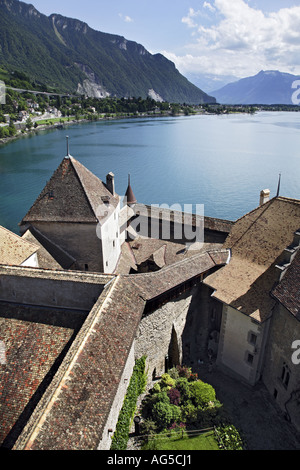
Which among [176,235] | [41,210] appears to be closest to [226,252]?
[176,235]

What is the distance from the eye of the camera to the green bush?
45.7 feet

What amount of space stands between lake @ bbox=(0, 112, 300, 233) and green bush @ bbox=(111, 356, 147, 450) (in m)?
33.0

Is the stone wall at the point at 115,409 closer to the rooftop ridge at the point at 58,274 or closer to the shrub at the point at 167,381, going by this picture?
the shrub at the point at 167,381

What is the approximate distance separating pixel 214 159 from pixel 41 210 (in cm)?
6695

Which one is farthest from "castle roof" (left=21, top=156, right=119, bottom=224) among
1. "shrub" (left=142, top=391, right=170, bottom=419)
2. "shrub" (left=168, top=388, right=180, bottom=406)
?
"shrub" (left=168, top=388, right=180, bottom=406)

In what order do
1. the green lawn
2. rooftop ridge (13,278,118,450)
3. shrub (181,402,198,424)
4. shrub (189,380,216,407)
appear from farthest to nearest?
shrub (189,380,216,407) → shrub (181,402,198,424) → the green lawn → rooftop ridge (13,278,118,450)

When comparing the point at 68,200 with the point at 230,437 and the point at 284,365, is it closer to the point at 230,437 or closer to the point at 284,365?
the point at 284,365

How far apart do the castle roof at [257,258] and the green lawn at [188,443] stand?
6.47 metres

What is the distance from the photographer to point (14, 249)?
19.3 meters

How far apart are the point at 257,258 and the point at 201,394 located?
8690 mm

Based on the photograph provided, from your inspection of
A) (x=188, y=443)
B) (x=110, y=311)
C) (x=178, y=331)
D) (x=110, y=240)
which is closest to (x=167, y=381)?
(x=178, y=331)

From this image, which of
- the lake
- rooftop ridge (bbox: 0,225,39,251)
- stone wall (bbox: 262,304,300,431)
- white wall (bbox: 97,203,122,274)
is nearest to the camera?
stone wall (bbox: 262,304,300,431)

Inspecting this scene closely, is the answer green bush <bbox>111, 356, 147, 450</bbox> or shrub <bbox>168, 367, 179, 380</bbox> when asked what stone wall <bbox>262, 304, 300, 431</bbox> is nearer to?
shrub <bbox>168, 367, 179, 380</bbox>
